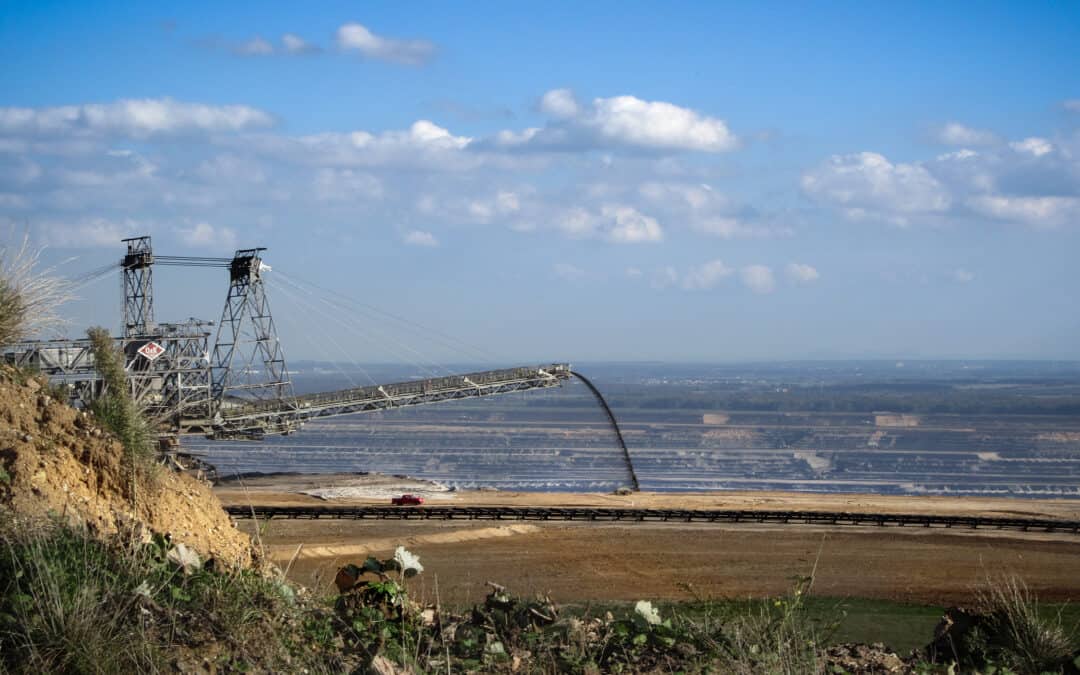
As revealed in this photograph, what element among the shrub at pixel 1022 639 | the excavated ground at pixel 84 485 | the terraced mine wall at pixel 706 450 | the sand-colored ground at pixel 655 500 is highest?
the excavated ground at pixel 84 485

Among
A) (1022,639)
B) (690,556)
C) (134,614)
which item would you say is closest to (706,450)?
(690,556)

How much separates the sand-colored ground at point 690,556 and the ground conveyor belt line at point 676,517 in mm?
989

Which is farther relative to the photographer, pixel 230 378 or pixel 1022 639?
pixel 230 378

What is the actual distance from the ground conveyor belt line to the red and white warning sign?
937 centimetres

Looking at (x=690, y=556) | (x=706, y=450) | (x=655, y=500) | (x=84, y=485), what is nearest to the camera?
(x=84, y=485)

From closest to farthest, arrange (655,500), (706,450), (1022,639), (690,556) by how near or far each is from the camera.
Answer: (1022,639)
(690,556)
(655,500)
(706,450)

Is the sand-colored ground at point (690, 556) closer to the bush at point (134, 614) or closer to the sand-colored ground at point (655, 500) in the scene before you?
the sand-colored ground at point (655, 500)

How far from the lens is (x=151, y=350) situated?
36.7 meters

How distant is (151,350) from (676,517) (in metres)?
19.5

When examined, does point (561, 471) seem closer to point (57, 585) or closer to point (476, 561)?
point (476, 561)

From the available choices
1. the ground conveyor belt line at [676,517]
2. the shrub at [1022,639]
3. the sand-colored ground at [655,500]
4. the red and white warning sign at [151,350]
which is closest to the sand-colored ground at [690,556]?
the ground conveyor belt line at [676,517]

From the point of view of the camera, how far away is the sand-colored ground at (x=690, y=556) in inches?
819

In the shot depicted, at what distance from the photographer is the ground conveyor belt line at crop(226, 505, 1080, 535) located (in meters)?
30.3

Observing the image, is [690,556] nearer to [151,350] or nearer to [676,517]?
[676,517]
